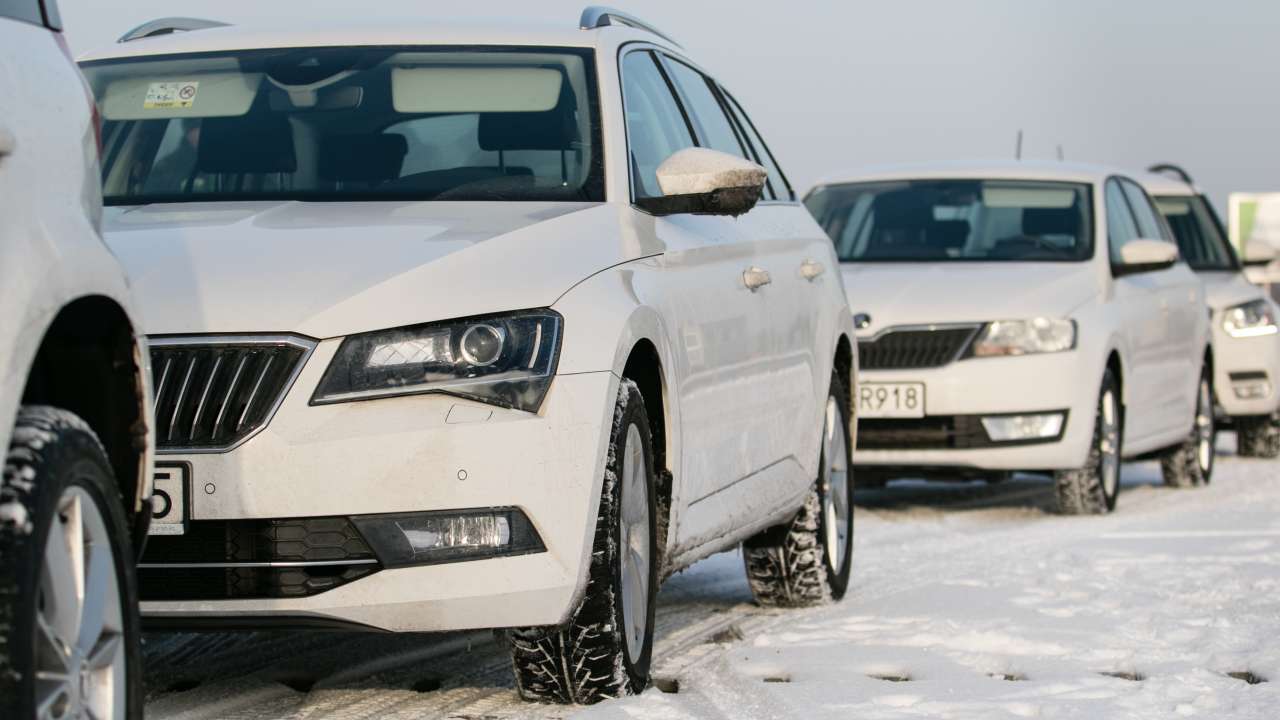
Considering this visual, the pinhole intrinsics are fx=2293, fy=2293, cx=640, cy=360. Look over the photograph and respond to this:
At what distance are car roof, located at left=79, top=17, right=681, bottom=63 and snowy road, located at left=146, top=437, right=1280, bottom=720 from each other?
5.52 feet

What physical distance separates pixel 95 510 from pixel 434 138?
2.61m

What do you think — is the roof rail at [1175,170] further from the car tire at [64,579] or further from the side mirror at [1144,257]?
the car tire at [64,579]

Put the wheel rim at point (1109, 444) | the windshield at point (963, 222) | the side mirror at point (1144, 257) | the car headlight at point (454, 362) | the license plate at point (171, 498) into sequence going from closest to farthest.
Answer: the license plate at point (171, 498) → the car headlight at point (454, 362) → the wheel rim at point (1109, 444) → the side mirror at point (1144, 257) → the windshield at point (963, 222)

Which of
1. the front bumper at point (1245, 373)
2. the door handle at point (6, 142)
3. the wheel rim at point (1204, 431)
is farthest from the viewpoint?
the front bumper at point (1245, 373)

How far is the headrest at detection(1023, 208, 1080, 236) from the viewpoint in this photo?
11.9 metres

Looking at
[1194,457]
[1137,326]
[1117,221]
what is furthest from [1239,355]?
[1137,326]

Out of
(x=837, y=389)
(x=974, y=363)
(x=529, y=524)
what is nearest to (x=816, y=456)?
(x=837, y=389)

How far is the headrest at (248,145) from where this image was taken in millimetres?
6016

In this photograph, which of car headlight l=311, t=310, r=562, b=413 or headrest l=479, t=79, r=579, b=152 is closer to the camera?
car headlight l=311, t=310, r=562, b=413

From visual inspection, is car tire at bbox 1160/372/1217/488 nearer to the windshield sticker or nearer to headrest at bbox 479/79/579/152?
headrest at bbox 479/79/579/152

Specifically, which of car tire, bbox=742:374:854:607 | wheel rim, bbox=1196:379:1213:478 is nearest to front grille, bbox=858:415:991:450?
wheel rim, bbox=1196:379:1213:478

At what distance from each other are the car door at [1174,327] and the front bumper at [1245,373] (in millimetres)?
1439

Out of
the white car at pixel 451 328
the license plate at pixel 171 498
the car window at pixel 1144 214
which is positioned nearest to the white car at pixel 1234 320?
the car window at pixel 1144 214

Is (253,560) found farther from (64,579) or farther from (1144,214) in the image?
(1144,214)
